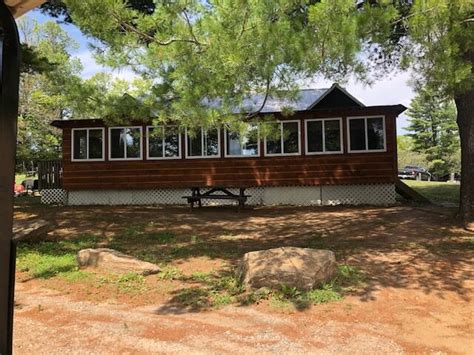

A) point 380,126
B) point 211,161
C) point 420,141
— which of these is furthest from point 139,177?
point 420,141

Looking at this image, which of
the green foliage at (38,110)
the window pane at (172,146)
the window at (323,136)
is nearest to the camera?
the window at (323,136)

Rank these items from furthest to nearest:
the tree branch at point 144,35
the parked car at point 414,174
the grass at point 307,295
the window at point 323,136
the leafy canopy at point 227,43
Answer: the parked car at point 414,174 → the window at point 323,136 → the tree branch at point 144,35 → the leafy canopy at point 227,43 → the grass at point 307,295

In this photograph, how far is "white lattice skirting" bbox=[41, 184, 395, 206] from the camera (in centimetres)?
1608

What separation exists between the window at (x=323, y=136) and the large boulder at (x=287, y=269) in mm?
10435

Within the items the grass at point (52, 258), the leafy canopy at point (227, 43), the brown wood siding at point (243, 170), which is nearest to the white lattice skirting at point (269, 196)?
the brown wood siding at point (243, 170)

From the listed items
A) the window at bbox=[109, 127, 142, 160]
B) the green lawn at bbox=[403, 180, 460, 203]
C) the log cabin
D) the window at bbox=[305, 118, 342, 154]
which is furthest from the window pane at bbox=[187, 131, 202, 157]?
the green lawn at bbox=[403, 180, 460, 203]

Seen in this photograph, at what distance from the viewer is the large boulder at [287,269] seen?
570 cm

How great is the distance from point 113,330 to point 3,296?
3.35m

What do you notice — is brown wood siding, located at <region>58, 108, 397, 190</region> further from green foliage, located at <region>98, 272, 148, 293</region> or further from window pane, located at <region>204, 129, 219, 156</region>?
green foliage, located at <region>98, 272, 148, 293</region>

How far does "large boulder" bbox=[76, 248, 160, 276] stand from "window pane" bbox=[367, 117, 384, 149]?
11.2 m

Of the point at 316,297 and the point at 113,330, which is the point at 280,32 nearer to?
the point at 316,297

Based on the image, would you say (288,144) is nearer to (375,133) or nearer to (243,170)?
(243,170)

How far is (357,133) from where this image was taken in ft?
53.3

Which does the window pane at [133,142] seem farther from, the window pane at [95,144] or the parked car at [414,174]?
the parked car at [414,174]
